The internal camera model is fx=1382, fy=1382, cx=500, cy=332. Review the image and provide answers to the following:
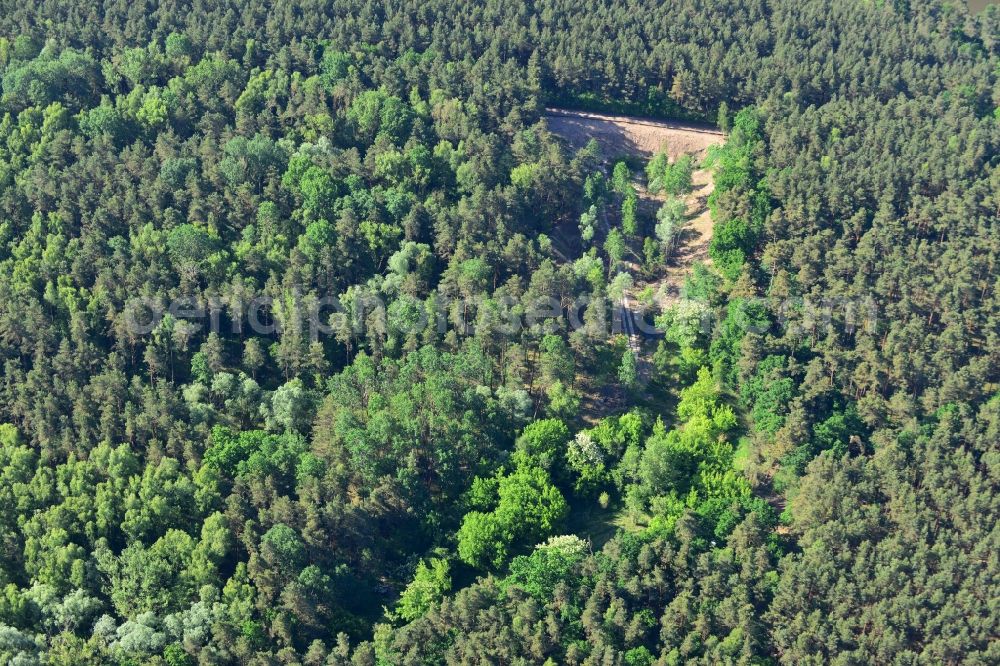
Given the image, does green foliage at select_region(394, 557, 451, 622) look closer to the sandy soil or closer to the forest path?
the forest path

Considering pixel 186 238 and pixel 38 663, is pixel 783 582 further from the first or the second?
pixel 186 238

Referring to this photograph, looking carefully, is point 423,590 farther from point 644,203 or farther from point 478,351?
point 644,203

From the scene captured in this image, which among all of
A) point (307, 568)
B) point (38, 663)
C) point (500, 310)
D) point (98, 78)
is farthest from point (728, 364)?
point (98, 78)

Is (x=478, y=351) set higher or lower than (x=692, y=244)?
lower

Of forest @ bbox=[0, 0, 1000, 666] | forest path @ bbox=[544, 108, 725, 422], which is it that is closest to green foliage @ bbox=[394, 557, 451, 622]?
forest @ bbox=[0, 0, 1000, 666]

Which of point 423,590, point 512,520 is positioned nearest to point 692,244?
point 512,520

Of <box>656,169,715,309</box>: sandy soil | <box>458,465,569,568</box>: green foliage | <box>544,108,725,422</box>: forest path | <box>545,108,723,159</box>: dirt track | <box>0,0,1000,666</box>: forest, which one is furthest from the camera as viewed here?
<box>545,108,723,159</box>: dirt track

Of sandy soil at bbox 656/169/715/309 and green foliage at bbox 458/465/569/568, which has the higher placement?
sandy soil at bbox 656/169/715/309
